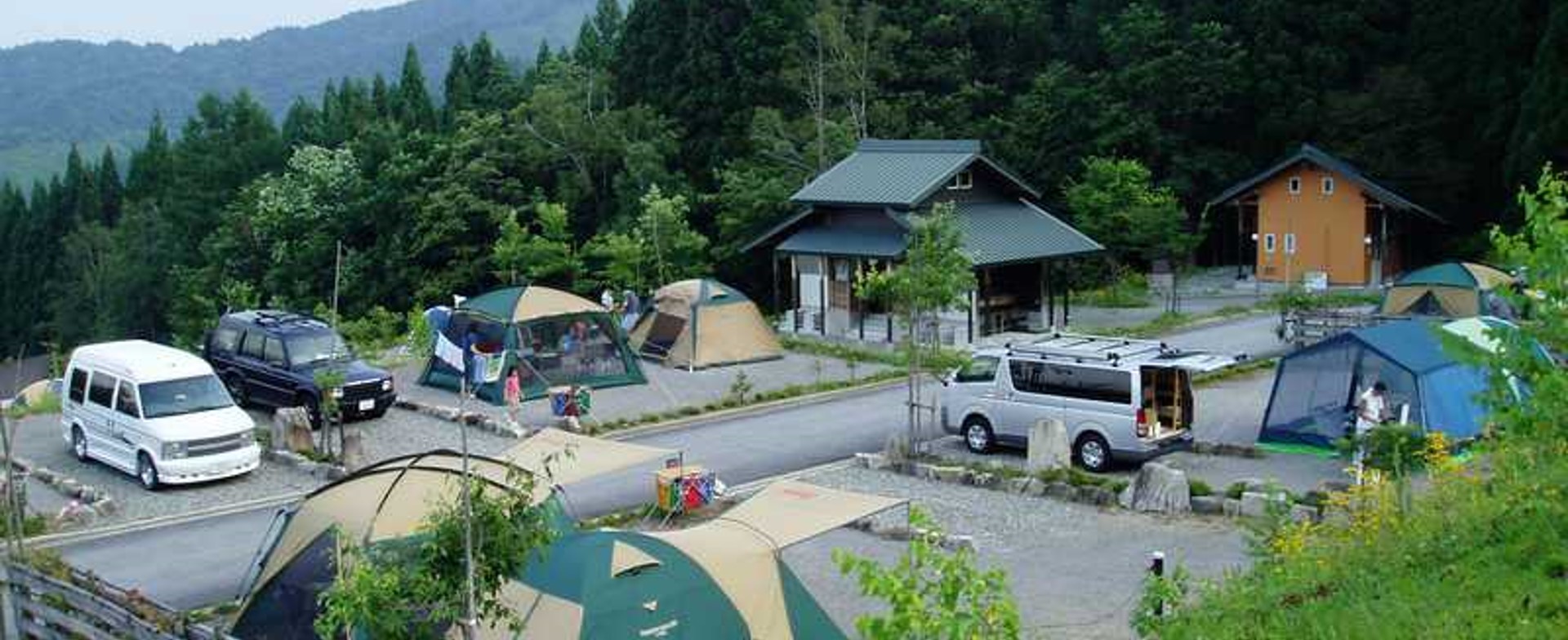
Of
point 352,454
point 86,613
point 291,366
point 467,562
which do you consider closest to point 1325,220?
point 291,366

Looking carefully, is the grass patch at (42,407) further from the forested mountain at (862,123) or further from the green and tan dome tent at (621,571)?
the forested mountain at (862,123)

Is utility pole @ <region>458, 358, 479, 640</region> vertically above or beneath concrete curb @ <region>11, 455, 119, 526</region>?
above

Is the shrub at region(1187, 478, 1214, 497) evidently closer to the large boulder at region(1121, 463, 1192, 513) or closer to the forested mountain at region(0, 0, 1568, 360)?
the large boulder at region(1121, 463, 1192, 513)

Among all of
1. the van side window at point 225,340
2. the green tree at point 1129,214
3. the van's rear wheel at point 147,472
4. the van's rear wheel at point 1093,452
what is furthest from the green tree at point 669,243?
the van's rear wheel at point 1093,452

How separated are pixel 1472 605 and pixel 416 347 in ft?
74.8

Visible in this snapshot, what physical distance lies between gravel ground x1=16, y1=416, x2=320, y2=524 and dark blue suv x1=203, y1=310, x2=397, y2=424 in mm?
2229

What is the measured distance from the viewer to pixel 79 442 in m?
18.8

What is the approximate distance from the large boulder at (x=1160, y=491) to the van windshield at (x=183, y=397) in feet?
36.6

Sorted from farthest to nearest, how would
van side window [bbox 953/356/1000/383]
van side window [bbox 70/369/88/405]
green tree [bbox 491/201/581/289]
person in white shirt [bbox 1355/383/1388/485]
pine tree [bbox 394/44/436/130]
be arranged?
pine tree [bbox 394/44/436/130], green tree [bbox 491/201/581/289], van side window [bbox 70/369/88/405], van side window [bbox 953/356/1000/383], person in white shirt [bbox 1355/383/1388/485]

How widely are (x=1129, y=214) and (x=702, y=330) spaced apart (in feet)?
52.3

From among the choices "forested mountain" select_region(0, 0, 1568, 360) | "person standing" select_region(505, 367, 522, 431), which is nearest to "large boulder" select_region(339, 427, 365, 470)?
"person standing" select_region(505, 367, 522, 431)

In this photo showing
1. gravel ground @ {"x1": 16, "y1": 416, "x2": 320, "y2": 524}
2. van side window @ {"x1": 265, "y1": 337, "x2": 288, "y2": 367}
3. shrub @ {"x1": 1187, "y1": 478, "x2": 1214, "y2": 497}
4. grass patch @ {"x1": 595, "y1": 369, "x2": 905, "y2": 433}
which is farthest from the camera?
van side window @ {"x1": 265, "y1": 337, "x2": 288, "y2": 367}

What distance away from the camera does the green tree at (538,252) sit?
1414 inches

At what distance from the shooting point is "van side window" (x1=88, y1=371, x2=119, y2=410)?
17812 millimetres
